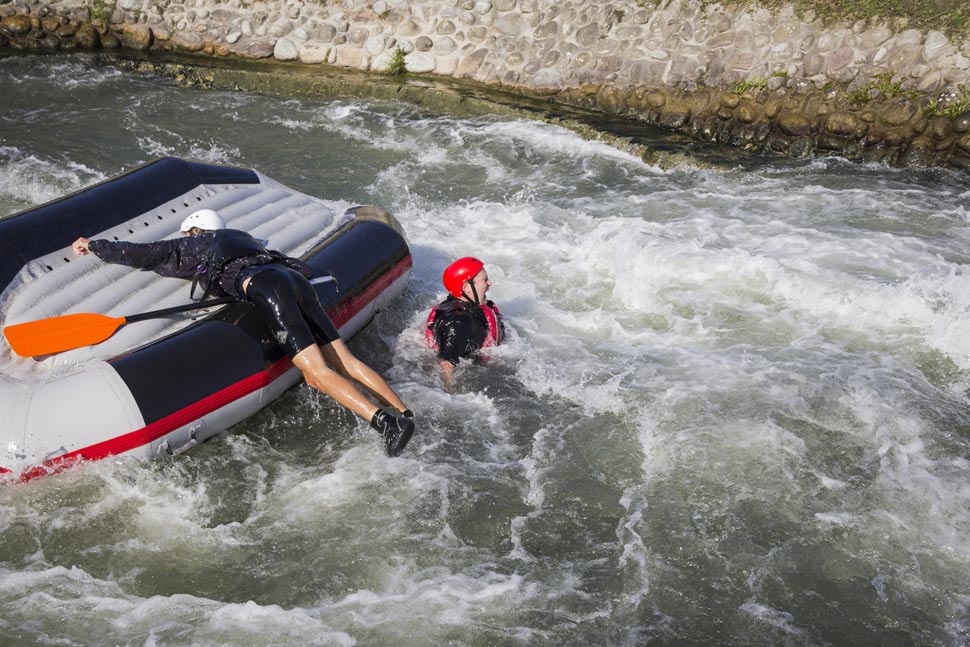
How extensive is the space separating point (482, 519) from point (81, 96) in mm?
8079

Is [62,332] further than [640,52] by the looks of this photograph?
No

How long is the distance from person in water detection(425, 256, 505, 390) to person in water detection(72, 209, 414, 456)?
0.59 meters

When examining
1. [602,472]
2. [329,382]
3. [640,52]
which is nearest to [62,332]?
[329,382]

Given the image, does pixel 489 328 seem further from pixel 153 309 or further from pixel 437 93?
pixel 437 93

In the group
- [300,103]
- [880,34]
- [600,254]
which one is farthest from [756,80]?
[300,103]

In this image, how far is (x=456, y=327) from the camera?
564 cm

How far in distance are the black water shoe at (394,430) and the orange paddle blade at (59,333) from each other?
1.42 metres

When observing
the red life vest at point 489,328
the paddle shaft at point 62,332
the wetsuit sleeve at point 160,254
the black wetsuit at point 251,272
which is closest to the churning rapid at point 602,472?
the red life vest at point 489,328

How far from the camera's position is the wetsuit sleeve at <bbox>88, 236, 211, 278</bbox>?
5484 millimetres

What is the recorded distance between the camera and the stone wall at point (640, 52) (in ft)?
29.4

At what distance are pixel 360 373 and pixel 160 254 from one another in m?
1.38

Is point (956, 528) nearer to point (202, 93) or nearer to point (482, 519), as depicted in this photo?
point (482, 519)

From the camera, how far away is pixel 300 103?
10.6m

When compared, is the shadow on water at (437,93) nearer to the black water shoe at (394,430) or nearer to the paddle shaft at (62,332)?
the black water shoe at (394,430)
